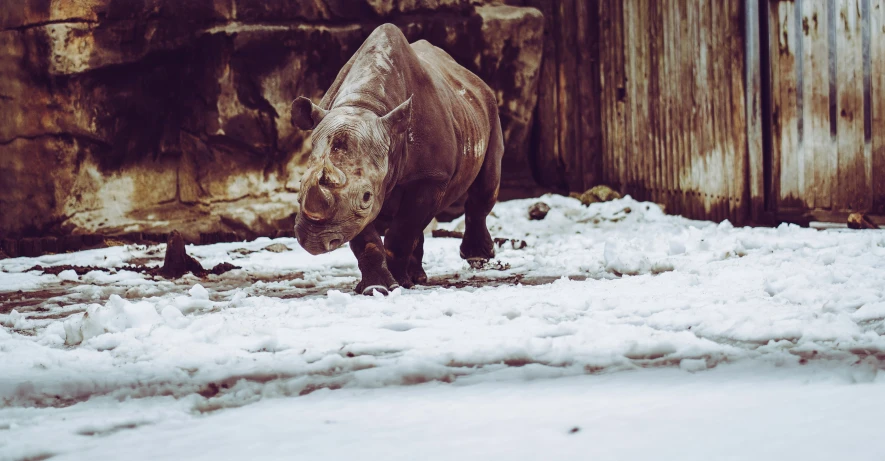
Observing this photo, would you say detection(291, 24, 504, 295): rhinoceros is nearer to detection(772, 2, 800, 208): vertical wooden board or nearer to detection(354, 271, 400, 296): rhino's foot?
detection(354, 271, 400, 296): rhino's foot

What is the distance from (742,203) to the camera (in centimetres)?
874

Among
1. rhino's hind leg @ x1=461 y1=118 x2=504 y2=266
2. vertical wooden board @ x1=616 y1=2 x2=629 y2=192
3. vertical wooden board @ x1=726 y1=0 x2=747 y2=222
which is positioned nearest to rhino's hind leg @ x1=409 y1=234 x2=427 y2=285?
rhino's hind leg @ x1=461 y1=118 x2=504 y2=266

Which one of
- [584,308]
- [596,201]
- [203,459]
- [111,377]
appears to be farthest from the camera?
[596,201]

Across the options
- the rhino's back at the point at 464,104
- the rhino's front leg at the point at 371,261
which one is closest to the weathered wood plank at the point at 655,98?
the rhino's back at the point at 464,104

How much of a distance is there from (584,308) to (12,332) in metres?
2.61

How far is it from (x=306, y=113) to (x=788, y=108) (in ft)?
15.4

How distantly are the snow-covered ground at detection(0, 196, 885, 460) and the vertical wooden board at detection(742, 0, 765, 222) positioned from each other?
2.93 m

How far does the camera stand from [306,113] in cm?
526

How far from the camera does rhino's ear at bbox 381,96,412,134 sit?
5.18 meters

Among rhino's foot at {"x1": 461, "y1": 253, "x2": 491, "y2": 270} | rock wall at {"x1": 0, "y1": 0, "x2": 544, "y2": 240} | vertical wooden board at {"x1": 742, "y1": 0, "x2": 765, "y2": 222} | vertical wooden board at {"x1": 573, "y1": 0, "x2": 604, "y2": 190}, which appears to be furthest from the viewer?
vertical wooden board at {"x1": 573, "y1": 0, "x2": 604, "y2": 190}

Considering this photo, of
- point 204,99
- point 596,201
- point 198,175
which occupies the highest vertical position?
point 204,99

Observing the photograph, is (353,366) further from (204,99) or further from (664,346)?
(204,99)

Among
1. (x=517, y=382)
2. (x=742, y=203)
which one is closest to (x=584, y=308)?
(x=517, y=382)

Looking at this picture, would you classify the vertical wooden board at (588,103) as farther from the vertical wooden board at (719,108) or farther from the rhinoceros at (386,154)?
the rhinoceros at (386,154)
